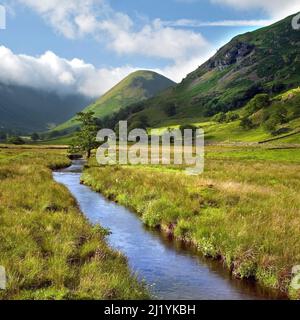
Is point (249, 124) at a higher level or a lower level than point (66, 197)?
higher

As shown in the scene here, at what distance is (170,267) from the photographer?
59.4 feet

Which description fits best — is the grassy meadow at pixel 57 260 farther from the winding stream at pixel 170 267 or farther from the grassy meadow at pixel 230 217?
the grassy meadow at pixel 230 217

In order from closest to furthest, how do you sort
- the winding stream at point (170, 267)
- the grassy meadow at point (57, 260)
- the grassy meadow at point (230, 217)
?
the grassy meadow at point (57, 260)
the winding stream at point (170, 267)
the grassy meadow at point (230, 217)

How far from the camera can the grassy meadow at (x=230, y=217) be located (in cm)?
1677

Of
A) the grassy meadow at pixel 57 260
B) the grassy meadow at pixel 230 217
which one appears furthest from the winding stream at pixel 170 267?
the grassy meadow at pixel 57 260

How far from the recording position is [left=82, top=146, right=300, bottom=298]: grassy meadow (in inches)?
660

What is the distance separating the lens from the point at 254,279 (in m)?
16.5

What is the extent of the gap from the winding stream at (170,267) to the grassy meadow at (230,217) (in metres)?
0.64

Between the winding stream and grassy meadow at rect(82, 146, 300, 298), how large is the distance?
64 centimetres

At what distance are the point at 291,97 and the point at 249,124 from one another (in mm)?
36302

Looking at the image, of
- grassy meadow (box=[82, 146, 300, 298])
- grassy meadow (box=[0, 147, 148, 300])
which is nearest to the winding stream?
grassy meadow (box=[82, 146, 300, 298])

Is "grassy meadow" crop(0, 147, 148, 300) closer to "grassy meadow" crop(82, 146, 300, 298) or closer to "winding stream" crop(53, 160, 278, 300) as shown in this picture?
"winding stream" crop(53, 160, 278, 300)
